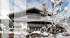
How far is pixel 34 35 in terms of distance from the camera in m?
1.06

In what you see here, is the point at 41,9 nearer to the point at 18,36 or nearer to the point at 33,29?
the point at 33,29

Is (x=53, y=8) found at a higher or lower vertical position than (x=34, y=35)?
higher

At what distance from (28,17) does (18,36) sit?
0.21 metres

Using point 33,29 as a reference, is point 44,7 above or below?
above

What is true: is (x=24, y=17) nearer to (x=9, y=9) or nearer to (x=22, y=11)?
(x=22, y=11)

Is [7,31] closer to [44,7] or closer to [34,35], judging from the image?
[34,35]

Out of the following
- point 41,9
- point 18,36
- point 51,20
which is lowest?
point 18,36

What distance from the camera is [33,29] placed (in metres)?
1.05

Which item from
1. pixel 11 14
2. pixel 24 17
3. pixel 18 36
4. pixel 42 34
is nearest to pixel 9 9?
pixel 11 14

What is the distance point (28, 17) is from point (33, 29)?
0.42 ft

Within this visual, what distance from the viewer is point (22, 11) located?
106 cm

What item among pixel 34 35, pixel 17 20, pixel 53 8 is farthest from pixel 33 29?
pixel 53 8

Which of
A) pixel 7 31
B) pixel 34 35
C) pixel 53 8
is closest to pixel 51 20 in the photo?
pixel 53 8

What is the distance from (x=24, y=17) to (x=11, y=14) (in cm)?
13
